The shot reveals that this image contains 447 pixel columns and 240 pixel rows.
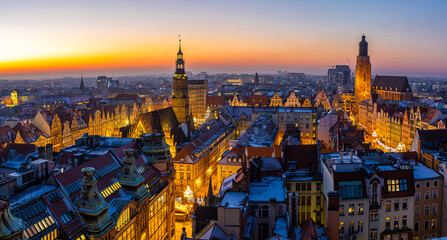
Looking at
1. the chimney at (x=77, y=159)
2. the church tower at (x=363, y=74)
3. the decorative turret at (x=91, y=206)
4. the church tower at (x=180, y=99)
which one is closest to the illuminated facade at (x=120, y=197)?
the decorative turret at (x=91, y=206)

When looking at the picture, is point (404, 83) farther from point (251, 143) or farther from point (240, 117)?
point (251, 143)

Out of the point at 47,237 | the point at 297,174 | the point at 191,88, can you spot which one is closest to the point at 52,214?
the point at 47,237

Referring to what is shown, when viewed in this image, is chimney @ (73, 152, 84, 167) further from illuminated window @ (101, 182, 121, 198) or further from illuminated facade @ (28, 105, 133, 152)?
illuminated facade @ (28, 105, 133, 152)

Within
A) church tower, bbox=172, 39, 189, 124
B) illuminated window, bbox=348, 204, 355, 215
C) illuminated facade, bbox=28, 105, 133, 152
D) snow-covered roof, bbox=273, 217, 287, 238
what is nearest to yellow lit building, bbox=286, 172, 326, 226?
illuminated window, bbox=348, 204, 355, 215

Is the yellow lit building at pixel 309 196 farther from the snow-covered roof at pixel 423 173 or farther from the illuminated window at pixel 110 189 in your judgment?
the illuminated window at pixel 110 189

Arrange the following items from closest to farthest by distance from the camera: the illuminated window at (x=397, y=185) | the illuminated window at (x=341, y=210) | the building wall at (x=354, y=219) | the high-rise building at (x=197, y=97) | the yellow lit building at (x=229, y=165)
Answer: the illuminated window at (x=341, y=210)
the building wall at (x=354, y=219)
the illuminated window at (x=397, y=185)
the yellow lit building at (x=229, y=165)
the high-rise building at (x=197, y=97)

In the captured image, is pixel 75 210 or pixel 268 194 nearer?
pixel 75 210
